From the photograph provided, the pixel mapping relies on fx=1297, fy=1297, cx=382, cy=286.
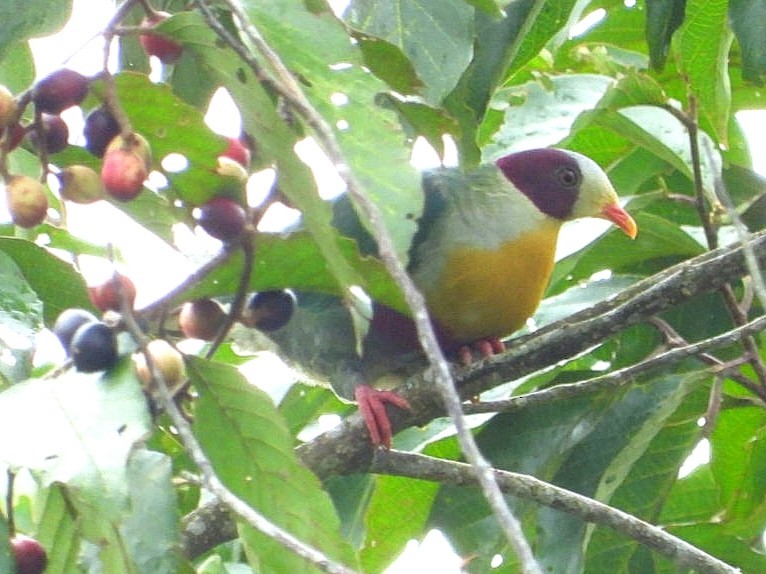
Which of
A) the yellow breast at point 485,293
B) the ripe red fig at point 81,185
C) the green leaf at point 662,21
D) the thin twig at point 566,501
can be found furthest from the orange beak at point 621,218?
the ripe red fig at point 81,185

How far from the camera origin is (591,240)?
224cm

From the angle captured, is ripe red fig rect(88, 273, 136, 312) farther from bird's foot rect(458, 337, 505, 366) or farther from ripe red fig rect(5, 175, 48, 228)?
bird's foot rect(458, 337, 505, 366)

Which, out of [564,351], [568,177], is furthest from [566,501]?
[568,177]

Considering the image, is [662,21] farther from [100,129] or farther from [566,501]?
[100,129]

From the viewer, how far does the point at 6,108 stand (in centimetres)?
121

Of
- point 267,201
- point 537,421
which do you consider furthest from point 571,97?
point 267,201

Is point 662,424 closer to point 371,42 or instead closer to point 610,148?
point 610,148

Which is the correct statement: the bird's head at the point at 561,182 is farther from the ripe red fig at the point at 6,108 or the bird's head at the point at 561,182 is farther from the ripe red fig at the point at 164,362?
the ripe red fig at the point at 6,108

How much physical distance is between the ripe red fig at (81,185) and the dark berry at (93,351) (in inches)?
6.9

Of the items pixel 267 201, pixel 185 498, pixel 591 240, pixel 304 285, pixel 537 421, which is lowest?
pixel 185 498

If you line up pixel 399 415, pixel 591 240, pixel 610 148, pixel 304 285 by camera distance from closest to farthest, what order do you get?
pixel 304 285
pixel 399 415
pixel 591 240
pixel 610 148

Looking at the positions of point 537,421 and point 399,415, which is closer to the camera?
point 399,415

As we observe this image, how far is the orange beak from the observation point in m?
2.16

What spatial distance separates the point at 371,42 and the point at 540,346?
0.48 meters
